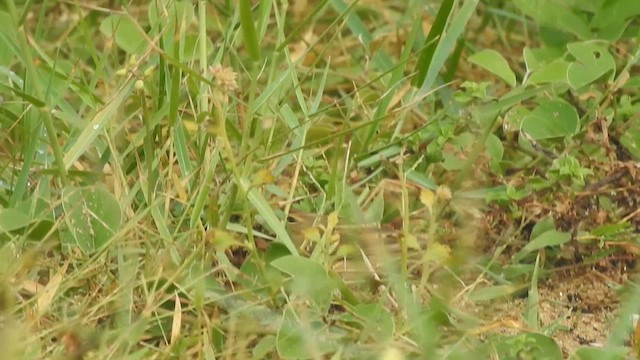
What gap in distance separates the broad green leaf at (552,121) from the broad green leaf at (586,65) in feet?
0.13

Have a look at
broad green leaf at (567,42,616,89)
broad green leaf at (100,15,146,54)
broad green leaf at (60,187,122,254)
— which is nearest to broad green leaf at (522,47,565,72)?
broad green leaf at (567,42,616,89)

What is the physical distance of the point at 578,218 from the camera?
178 centimetres

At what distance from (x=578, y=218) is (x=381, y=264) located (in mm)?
311

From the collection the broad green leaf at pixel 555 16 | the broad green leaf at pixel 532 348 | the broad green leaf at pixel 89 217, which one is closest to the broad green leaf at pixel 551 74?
the broad green leaf at pixel 555 16

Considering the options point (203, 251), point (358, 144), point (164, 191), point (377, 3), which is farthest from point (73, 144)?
point (377, 3)

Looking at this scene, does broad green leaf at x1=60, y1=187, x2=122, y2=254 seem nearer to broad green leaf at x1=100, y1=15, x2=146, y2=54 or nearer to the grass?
the grass

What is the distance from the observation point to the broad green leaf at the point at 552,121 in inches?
74.8

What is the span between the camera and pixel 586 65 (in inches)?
76.0

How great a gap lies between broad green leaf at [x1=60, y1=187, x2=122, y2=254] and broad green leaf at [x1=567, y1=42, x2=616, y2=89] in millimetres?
698

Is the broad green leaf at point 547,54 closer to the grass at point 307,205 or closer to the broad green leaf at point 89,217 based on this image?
the grass at point 307,205

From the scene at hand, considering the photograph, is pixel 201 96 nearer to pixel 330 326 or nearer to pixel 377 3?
pixel 330 326

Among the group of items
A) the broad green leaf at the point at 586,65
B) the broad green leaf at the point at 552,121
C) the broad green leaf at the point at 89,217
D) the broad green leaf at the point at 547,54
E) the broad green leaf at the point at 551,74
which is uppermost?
the broad green leaf at the point at 89,217

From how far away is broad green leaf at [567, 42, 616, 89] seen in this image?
1.90 m

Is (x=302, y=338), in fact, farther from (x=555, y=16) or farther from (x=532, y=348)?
(x=555, y=16)
